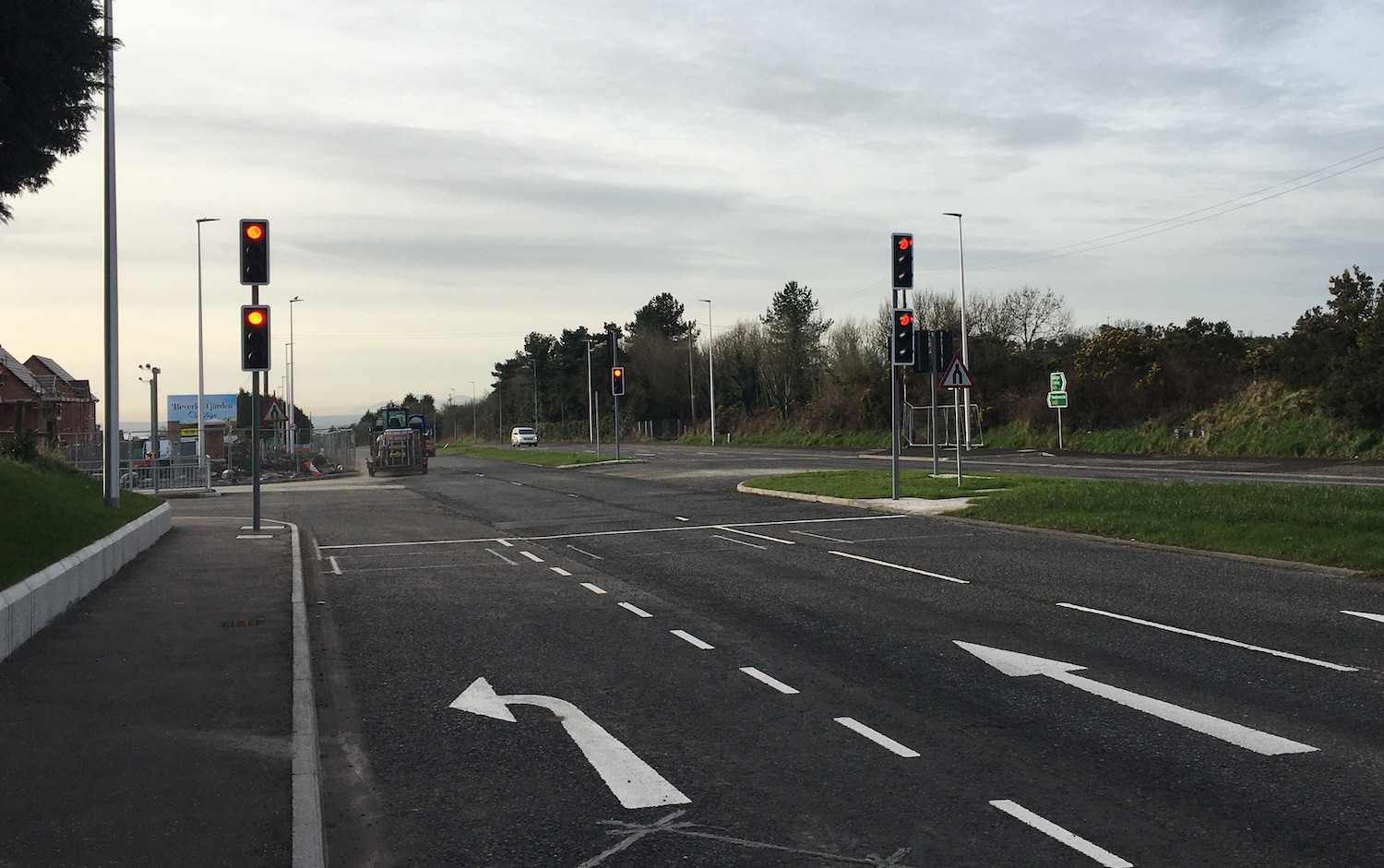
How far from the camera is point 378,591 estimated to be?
13.6 metres

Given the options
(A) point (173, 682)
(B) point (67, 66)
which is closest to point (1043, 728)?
(A) point (173, 682)

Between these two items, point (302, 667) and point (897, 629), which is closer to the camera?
point (302, 667)

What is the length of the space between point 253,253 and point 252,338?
136 cm

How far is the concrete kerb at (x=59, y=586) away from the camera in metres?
9.09

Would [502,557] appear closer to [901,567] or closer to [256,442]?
[256,442]

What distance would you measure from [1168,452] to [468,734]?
123 feet

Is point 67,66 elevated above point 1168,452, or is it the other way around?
point 67,66

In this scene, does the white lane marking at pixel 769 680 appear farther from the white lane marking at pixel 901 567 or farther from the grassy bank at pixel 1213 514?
the grassy bank at pixel 1213 514

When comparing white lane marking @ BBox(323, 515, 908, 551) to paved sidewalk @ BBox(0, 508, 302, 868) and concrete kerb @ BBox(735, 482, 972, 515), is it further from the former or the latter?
paved sidewalk @ BBox(0, 508, 302, 868)

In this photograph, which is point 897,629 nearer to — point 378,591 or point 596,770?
point 596,770

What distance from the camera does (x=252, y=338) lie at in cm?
1888

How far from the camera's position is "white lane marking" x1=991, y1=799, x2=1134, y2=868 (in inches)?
191

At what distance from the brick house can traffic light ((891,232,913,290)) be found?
30571 millimetres

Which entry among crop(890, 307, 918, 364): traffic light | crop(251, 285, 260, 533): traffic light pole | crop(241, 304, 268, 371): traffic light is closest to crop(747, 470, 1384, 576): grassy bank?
crop(890, 307, 918, 364): traffic light
